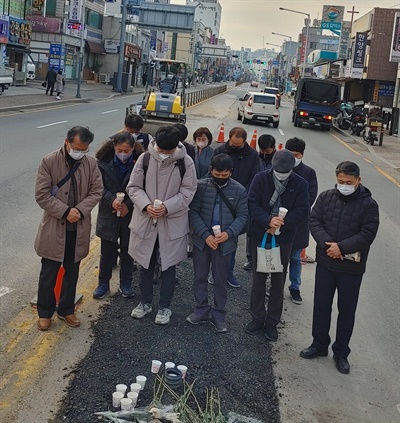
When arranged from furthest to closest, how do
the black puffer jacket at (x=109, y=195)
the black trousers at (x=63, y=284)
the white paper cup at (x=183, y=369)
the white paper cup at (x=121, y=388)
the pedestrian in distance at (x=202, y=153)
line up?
the pedestrian in distance at (x=202, y=153) → the black puffer jacket at (x=109, y=195) → the black trousers at (x=63, y=284) → the white paper cup at (x=183, y=369) → the white paper cup at (x=121, y=388)

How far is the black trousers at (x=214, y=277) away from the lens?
17.6ft

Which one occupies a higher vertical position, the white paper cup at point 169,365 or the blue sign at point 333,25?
the blue sign at point 333,25

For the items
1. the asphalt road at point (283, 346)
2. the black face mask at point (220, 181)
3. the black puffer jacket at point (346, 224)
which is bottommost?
the asphalt road at point (283, 346)

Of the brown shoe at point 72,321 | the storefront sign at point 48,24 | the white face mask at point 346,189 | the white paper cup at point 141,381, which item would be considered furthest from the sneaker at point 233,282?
the storefront sign at point 48,24

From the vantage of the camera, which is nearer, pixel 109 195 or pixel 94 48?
pixel 109 195

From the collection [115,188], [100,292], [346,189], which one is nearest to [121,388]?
[100,292]

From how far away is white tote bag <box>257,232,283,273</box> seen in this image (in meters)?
5.22

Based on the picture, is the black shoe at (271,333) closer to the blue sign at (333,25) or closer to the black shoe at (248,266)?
the black shoe at (248,266)

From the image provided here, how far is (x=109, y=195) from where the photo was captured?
18.3ft

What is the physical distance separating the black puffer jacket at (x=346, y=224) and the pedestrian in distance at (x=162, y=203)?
1.19 meters

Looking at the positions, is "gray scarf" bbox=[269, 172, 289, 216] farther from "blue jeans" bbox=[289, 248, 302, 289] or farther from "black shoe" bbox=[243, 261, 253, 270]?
"black shoe" bbox=[243, 261, 253, 270]

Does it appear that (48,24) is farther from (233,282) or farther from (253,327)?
(253,327)

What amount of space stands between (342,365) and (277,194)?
160cm

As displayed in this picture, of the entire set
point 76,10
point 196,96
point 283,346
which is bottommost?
point 283,346
